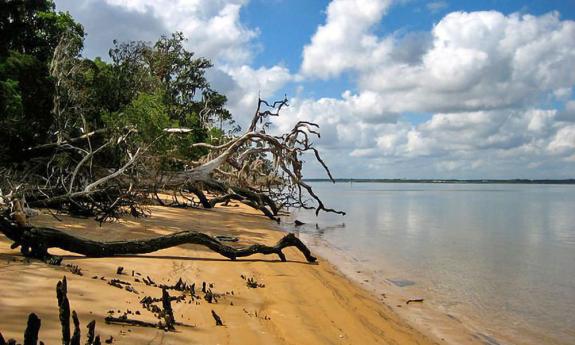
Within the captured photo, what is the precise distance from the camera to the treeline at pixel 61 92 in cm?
1261

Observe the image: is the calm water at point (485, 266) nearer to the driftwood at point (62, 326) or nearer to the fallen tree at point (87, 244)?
the fallen tree at point (87, 244)

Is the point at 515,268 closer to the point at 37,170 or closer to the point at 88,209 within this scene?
the point at 88,209

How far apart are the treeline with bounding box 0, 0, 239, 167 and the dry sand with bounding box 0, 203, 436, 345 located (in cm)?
390

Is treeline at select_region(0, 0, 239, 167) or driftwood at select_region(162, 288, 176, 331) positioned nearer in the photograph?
driftwood at select_region(162, 288, 176, 331)

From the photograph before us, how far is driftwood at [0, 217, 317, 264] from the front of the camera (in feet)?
21.9

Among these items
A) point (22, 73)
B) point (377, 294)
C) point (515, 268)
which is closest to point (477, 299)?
point (377, 294)

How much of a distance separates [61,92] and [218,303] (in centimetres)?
1166

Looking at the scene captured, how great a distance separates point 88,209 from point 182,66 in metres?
20.6

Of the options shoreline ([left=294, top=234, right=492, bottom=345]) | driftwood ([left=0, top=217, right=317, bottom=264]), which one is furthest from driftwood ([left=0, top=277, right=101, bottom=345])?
shoreline ([left=294, top=234, right=492, bottom=345])

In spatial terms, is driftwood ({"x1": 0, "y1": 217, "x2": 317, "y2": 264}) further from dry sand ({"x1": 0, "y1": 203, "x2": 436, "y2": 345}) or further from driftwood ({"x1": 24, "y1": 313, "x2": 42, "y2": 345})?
driftwood ({"x1": 24, "y1": 313, "x2": 42, "y2": 345})

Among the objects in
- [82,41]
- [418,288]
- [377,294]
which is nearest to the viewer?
[377,294]

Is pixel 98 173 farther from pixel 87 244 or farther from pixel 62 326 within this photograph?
pixel 62 326

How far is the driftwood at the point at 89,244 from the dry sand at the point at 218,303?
172 mm

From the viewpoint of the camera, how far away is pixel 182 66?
31.7 m
